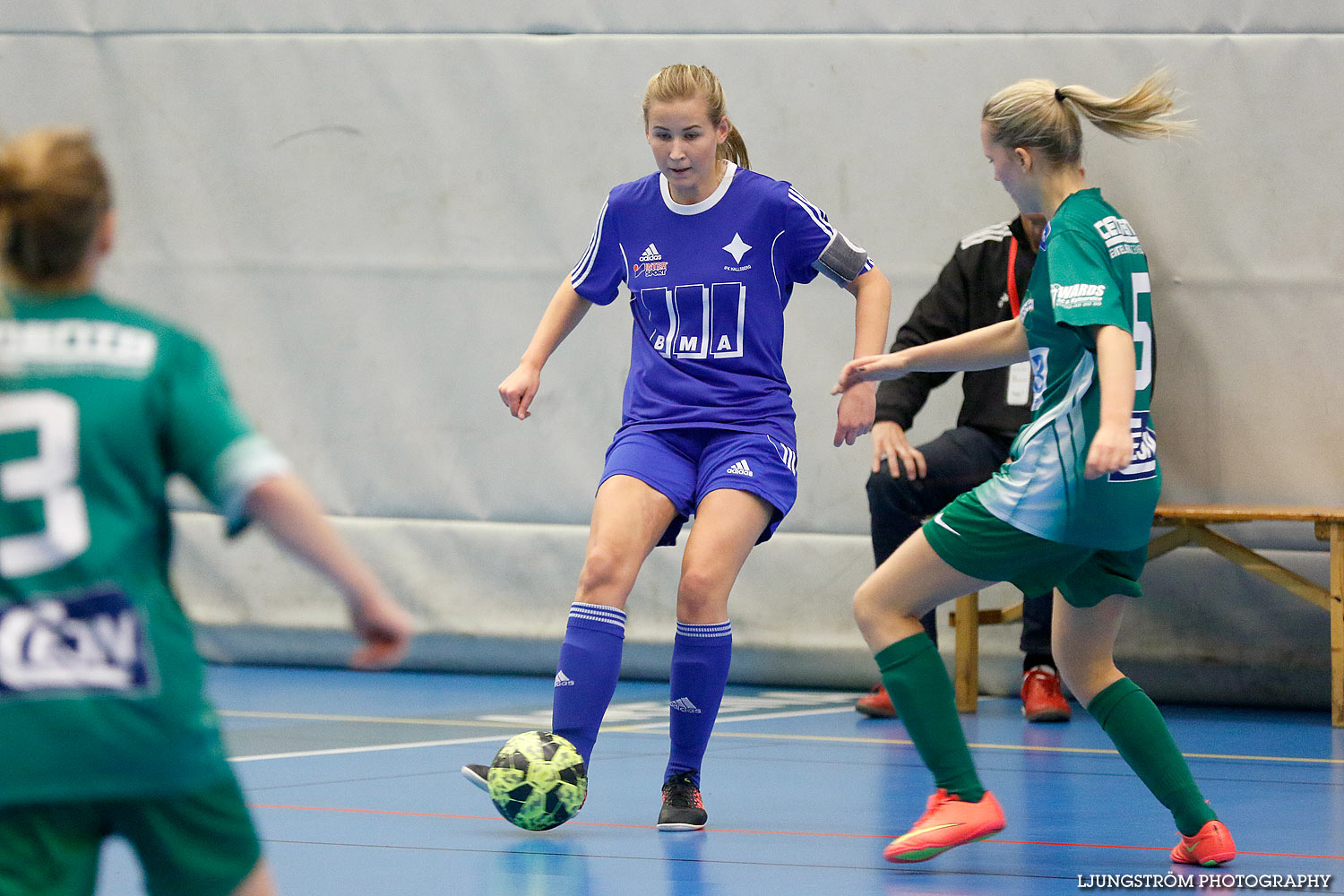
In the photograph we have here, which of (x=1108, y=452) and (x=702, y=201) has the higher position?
(x=702, y=201)

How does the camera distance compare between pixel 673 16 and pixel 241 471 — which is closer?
pixel 241 471

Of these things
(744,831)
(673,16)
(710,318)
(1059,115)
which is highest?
(673,16)

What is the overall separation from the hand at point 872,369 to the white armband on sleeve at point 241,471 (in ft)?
6.54

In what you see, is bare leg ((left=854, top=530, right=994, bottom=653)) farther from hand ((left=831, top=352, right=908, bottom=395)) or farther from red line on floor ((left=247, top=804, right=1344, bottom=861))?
red line on floor ((left=247, top=804, right=1344, bottom=861))

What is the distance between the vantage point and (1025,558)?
3.56 metres

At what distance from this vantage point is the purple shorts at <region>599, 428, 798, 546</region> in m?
4.14

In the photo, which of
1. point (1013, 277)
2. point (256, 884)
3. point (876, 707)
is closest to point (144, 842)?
point (256, 884)

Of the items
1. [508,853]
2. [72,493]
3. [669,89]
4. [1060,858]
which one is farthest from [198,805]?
[669,89]

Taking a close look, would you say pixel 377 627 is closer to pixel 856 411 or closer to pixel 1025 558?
pixel 1025 558

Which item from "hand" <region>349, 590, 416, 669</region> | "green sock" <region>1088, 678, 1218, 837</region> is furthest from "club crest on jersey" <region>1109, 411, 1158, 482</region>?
"hand" <region>349, 590, 416, 669</region>

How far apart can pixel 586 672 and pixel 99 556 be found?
2.14 m

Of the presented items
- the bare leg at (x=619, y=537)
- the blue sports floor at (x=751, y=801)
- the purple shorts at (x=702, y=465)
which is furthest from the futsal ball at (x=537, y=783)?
the purple shorts at (x=702, y=465)

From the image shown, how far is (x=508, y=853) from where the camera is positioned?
148 inches

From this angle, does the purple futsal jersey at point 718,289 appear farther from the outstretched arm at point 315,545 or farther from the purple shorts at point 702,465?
the outstretched arm at point 315,545
